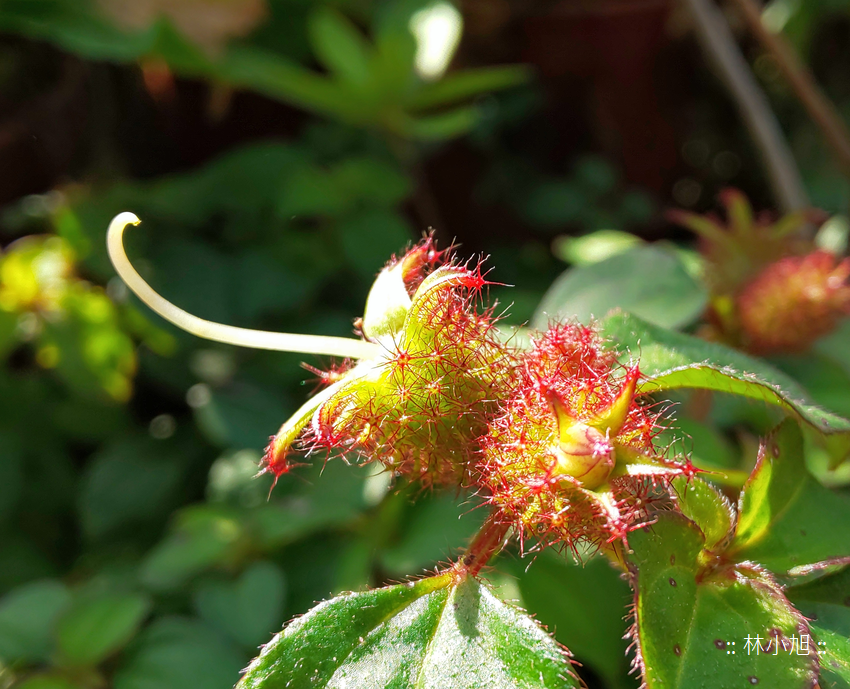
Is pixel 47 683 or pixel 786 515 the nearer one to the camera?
pixel 786 515

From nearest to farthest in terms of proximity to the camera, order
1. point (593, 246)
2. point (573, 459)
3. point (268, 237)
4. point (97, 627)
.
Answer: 1. point (573, 459)
2. point (97, 627)
3. point (593, 246)
4. point (268, 237)

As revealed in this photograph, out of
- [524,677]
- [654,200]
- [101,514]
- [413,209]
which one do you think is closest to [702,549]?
[524,677]

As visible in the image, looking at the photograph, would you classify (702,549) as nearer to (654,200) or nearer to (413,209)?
(413,209)

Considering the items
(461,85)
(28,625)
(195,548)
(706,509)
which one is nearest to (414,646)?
(706,509)

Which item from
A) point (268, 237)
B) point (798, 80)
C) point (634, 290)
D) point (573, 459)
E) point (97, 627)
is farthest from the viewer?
point (268, 237)

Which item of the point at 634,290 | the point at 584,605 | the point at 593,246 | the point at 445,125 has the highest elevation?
the point at 445,125

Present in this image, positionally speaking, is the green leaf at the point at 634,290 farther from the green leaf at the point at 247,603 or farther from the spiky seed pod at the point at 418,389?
the green leaf at the point at 247,603

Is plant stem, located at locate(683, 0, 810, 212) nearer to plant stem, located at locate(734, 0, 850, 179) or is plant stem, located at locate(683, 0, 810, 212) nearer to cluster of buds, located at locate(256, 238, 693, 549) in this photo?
plant stem, located at locate(734, 0, 850, 179)

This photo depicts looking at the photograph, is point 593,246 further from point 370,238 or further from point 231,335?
point 231,335
